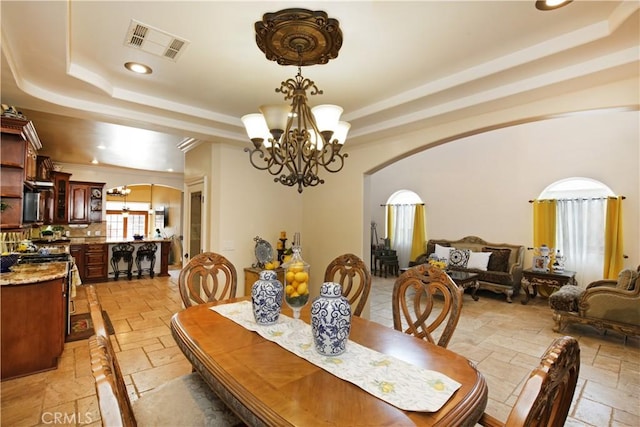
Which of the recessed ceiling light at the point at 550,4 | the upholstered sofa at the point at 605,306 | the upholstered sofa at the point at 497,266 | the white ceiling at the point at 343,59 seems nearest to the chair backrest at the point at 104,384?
the white ceiling at the point at 343,59

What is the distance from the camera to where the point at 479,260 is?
6137 mm

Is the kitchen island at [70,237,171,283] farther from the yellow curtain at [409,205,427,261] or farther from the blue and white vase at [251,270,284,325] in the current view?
the yellow curtain at [409,205,427,261]

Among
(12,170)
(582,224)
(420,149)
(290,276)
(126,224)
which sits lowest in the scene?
(126,224)

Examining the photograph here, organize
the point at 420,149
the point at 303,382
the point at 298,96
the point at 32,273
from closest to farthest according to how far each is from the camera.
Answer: the point at 303,382
the point at 298,96
the point at 32,273
the point at 420,149

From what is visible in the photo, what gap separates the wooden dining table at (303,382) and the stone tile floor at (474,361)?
1434mm

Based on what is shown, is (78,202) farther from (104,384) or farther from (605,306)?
(605,306)

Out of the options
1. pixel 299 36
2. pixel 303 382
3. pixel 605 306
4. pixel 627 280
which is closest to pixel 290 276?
pixel 303 382

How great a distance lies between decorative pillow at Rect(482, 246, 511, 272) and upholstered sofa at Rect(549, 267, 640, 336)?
1727 millimetres

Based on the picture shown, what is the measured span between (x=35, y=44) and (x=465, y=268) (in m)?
6.80

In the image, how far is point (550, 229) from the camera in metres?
5.85

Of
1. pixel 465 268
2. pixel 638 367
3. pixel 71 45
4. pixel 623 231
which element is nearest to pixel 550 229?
pixel 623 231

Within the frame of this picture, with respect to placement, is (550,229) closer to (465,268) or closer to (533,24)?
(465,268)

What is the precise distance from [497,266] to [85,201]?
944cm

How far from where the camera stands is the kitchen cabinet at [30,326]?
2627 millimetres
